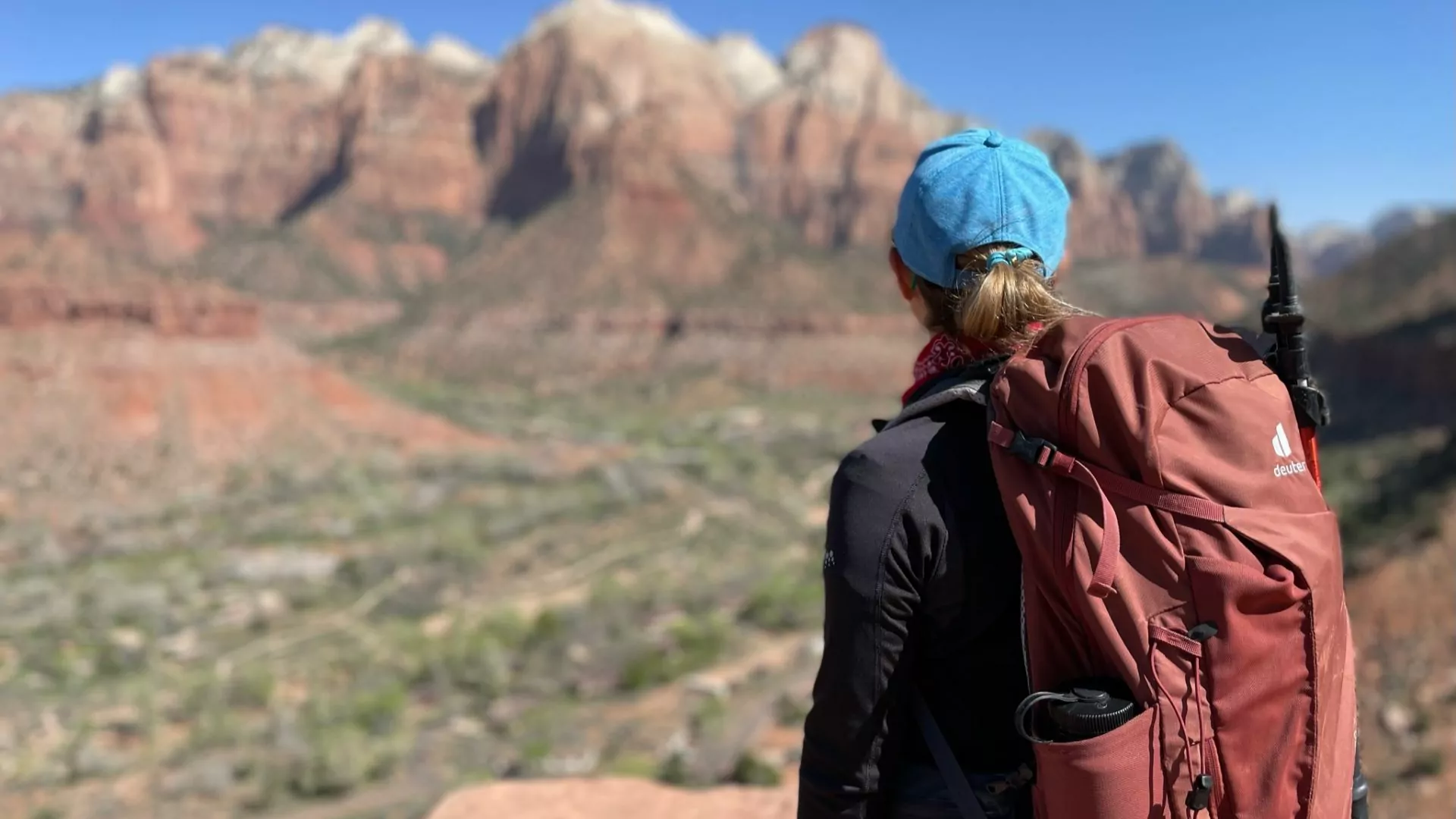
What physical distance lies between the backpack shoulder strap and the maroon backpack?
0.17m

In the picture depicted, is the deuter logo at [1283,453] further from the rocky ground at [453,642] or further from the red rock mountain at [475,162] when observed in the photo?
the red rock mountain at [475,162]

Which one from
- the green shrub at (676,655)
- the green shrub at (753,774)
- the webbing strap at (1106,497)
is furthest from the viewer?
the green shrub at (676,655)

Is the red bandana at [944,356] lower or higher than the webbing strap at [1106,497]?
higher

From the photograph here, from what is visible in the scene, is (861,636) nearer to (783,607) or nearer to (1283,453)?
(1283,453)

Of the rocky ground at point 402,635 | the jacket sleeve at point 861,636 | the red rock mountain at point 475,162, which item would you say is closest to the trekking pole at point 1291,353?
the jacket sleeve at point 861,636

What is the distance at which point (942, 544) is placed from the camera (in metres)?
1.72

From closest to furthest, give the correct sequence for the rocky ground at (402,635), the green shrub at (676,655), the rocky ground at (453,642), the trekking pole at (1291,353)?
1. the trekking pole at (1291,353)
2. the rocky ground at (453,642)
3. the rocky ground at (402,635)
4. the green shrub at (676,655)

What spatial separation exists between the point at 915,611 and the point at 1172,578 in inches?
16.9

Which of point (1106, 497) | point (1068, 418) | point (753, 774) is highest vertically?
point (1068, 418)

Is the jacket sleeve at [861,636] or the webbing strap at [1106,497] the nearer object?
the webbing strap at [1106,497]

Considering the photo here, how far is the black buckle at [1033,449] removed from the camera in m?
1.60

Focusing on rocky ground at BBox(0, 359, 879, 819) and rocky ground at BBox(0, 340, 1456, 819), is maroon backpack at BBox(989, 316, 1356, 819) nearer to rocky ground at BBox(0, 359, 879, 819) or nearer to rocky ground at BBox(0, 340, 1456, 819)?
rocky ground at BBox(0, 340, 1456, 819)

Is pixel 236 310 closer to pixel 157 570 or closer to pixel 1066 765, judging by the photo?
pixel 157 570

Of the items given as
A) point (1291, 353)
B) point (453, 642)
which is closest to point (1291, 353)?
point (1291, 353)
